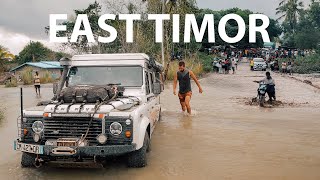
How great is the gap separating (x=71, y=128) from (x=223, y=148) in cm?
355

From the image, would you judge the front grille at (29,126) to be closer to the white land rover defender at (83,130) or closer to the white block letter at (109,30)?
the white land rover defender at (83,130)

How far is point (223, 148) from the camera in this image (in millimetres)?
8086

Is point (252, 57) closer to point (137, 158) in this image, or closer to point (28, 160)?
point (137, 158)

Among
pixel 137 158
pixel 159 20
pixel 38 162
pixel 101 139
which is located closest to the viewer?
pixel 101 139

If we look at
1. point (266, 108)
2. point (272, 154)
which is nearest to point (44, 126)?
point (272, 154)

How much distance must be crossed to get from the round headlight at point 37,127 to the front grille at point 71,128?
0.10m

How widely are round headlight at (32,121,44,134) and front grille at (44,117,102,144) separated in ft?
0.33

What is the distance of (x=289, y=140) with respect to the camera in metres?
8.84

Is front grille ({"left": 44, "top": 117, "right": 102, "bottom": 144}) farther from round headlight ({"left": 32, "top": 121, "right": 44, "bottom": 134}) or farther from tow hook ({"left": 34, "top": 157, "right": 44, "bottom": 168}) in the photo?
tow hook ({"left": 34, "top": 157, "right": 44, "bottom": 168})

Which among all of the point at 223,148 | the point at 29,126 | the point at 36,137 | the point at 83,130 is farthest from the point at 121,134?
the point at 223,148

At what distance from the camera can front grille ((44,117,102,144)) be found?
18.8 feet

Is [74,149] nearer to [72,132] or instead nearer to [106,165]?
[72,132]

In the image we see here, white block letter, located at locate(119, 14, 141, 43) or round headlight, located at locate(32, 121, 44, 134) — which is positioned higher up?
white block letter, located at locate(119, 14, 141, 43)

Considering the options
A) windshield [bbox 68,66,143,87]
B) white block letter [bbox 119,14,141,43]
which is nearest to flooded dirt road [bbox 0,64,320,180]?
windshield [bbox 68,66,143,87]
